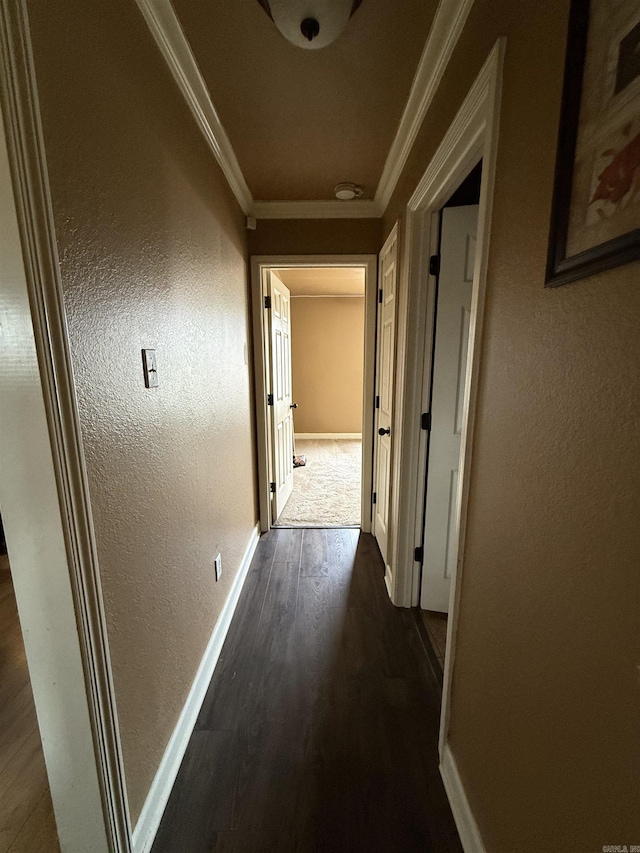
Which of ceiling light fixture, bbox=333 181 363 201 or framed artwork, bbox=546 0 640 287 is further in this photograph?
ceiling light fixture, bbox=333 181 363 201

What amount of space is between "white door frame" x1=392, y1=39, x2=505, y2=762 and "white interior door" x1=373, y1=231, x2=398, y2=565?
9.1 inches

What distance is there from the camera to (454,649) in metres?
1.11

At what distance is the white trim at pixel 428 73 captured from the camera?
3.40 ft

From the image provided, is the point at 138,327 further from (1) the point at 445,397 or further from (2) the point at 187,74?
(1) the point at 445,397

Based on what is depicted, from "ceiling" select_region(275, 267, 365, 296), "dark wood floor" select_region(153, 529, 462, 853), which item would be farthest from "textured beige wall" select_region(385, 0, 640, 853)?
"ceiling" select_region(275, 267, 365, 296)

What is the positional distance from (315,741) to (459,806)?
19.6 inches

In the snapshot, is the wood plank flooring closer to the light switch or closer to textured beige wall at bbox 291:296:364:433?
the light switch

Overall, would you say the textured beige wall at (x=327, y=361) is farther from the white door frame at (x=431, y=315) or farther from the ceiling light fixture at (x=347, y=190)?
the white door frame at (x=431, y=315)

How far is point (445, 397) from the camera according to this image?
1.75 meters

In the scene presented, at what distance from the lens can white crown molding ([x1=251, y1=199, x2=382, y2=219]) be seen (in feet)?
7.81

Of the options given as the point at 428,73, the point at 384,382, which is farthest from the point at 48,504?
the point at 384,382

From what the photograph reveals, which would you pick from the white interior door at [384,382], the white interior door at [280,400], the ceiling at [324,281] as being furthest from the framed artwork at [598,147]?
the ceiling at [324,281]

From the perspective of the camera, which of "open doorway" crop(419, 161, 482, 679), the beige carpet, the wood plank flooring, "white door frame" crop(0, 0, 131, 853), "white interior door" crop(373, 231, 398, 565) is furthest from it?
the beige carpet

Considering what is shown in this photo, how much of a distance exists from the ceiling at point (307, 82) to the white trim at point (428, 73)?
3cm
